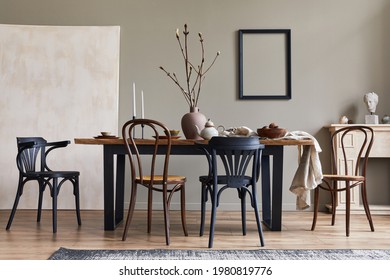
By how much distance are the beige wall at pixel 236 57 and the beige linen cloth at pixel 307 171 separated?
127 centimetres

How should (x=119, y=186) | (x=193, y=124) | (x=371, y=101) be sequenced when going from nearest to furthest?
1. (x=193, y=124)
2. (x=119, y=186)
3. (x=371, y=101)

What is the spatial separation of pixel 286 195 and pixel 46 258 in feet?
9.58

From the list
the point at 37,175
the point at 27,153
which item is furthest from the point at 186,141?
the point at 27,153

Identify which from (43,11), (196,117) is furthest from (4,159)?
(196,117)

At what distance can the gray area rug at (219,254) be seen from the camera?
267 centimetres

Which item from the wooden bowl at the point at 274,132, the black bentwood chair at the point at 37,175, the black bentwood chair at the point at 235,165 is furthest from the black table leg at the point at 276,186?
the black bentwood chair at the point at 37,175

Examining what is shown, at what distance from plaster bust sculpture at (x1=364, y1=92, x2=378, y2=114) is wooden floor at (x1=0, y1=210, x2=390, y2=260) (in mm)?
1185

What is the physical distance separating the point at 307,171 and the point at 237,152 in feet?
2.50

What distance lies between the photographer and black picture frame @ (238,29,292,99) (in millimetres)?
4887

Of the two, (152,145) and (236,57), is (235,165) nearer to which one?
(152,145)

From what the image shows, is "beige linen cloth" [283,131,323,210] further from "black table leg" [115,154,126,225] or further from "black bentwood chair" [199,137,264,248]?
"black table leg" [115,154,126,225]

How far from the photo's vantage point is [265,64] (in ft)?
16.1

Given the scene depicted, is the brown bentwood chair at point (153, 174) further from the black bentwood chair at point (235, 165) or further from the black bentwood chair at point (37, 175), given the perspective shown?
the black bentwood chair at point (37, 175)

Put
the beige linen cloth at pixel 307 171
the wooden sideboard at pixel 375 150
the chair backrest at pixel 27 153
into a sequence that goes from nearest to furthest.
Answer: the beige linen cloth at pixel 307 171
the chair backrest at pixel 27 153
the wooden sideboard at pixel 375 150
